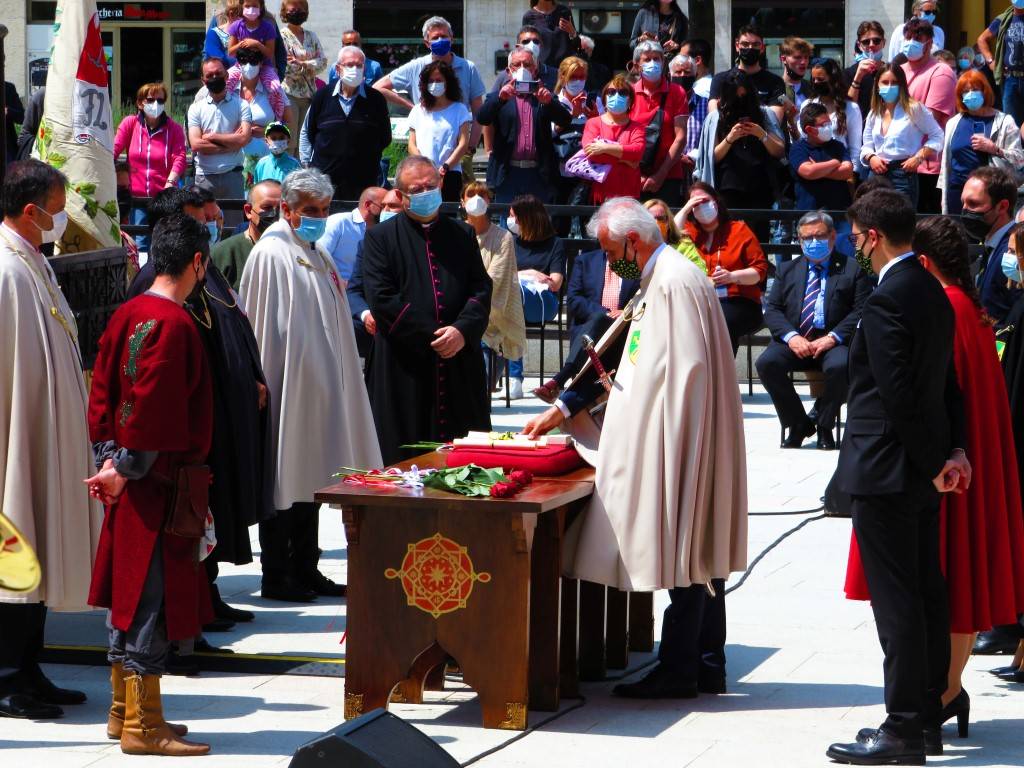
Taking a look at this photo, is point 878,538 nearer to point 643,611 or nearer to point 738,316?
point 643,611

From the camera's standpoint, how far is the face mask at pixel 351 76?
15328 millimetres

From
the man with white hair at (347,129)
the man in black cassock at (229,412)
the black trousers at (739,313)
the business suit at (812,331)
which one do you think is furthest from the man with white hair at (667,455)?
the man with white hair at (347,129)

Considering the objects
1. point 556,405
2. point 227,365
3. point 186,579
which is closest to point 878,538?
point 556,405

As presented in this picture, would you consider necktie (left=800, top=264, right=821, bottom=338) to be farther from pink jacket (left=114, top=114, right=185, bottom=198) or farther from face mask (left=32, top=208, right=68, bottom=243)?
face mask (left=32, top=208, right=68, bottom=243)

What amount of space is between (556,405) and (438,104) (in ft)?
28.3

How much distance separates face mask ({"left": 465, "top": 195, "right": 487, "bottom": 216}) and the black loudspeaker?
772 cm

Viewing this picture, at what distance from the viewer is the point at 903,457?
20.3 feet

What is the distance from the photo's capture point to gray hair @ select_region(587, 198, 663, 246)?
7.19 m

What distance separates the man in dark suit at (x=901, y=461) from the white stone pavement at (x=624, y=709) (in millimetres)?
301

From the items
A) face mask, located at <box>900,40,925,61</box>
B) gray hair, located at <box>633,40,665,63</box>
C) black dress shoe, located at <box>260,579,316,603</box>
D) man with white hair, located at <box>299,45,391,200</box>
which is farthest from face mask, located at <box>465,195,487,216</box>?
face mask, located at <box>900,40,925,61</box>

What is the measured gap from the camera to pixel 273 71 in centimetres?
1619

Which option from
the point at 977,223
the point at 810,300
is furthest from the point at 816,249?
the point at 977,223

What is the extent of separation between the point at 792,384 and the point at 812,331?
18.9 inches

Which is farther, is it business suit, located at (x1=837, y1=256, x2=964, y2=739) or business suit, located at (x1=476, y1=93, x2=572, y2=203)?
business suit, located at (x1=476, y1=93, x2=572, y2=203)
